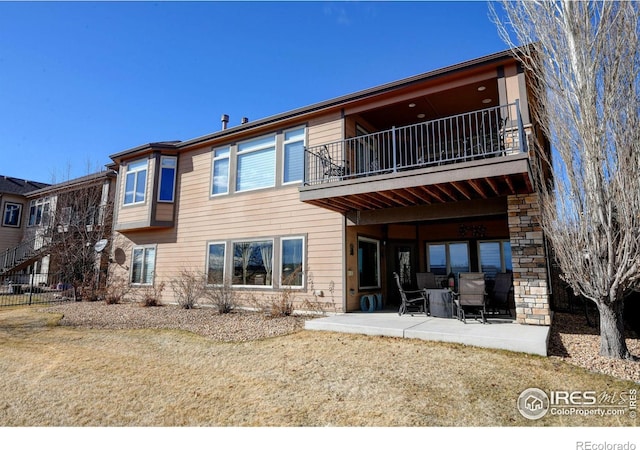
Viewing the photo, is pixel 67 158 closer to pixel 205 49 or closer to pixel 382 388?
Answer: pixel 205 49

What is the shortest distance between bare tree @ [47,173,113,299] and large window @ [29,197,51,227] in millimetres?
1594

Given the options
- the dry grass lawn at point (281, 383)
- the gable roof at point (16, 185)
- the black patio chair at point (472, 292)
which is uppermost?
the gable roof at point (16, 185)

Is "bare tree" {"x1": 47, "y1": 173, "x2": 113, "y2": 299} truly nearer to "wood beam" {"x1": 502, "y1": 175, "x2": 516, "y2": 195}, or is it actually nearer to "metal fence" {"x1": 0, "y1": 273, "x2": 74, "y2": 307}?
"metal fence" {"x1": 0, "y1": 273, "x2": 74, "y2": 307}

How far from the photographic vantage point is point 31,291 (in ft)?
39.4

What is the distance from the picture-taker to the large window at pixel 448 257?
10.6 meters

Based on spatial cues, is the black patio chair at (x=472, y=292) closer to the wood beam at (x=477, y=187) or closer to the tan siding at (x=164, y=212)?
the wood beam at (x=477, y=187)

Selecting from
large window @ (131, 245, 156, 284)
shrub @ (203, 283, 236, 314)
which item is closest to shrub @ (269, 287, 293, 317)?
shrub @ (203, 283, 236, 314)

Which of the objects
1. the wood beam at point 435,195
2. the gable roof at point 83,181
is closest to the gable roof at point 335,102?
the wood beam at point 435,195

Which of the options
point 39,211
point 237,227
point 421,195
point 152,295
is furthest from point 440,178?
point 39,211

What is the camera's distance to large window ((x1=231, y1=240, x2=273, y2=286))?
960 centimetres

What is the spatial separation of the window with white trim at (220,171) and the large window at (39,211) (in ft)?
41.4

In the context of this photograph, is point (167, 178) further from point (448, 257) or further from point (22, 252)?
point (22, 252)
